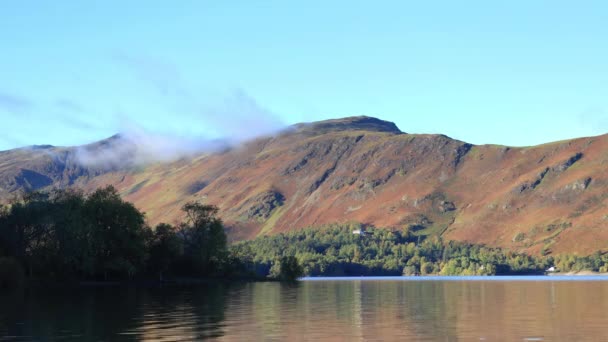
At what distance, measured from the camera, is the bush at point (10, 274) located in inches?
6639

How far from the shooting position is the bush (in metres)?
169

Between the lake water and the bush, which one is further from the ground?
the bush

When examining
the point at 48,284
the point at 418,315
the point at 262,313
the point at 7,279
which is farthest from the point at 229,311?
the point at 48,284

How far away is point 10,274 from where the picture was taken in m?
170

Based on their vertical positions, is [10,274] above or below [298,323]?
above

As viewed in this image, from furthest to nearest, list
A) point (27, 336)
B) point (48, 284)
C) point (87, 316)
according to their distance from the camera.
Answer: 1. point (48, 284)
2. point (87, 316)
3. point (27, 336)

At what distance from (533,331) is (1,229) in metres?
155

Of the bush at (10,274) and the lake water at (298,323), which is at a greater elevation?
the bush at (10,274)

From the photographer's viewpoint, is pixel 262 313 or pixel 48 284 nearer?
pixel 262 313

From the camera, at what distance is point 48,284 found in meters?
189

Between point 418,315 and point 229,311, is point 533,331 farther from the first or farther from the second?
point 229,311

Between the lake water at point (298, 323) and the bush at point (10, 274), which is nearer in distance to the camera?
the lake water at point (298, 323)

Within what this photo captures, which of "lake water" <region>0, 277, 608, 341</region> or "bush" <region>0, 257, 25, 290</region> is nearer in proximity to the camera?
"lake water" <region>0, 277, 608, 341</region>

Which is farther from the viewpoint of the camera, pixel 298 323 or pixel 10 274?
pixel 10 274
